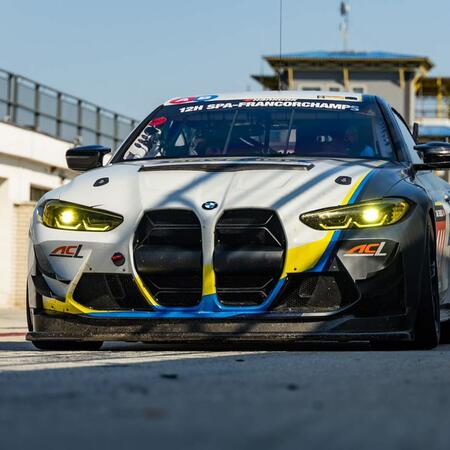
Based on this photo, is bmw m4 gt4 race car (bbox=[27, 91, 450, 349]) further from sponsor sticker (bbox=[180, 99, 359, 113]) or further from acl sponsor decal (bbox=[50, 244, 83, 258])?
sponsor sticker (bbox=[180, 99, 359, 113])

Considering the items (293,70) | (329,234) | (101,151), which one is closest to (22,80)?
(101,151)

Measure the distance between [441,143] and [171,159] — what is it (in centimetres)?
180

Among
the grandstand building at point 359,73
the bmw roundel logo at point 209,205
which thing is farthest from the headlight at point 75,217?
the grandstand building at point 359,73

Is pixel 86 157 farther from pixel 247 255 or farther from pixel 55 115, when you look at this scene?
pixel 55 115

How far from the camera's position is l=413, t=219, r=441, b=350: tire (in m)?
7.87

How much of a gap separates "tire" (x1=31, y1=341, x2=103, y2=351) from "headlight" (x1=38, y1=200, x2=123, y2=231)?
70cm

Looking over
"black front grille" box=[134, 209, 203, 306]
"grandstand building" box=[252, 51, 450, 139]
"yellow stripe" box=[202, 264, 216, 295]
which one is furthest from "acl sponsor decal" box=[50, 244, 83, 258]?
"grandstand building" box=[252, 51, 450, 139]

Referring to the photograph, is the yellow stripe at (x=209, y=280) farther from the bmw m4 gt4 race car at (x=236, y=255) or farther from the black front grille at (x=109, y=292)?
the black front grille at (x=109, y=292)

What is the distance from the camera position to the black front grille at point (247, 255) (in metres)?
7.50

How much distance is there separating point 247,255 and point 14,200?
74.4ft

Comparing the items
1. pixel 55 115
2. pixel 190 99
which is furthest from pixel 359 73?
pixel 190 99

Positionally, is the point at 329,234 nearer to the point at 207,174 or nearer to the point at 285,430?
the point at 207,174

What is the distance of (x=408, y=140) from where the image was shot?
9.43 meters

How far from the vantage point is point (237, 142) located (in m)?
8.95
